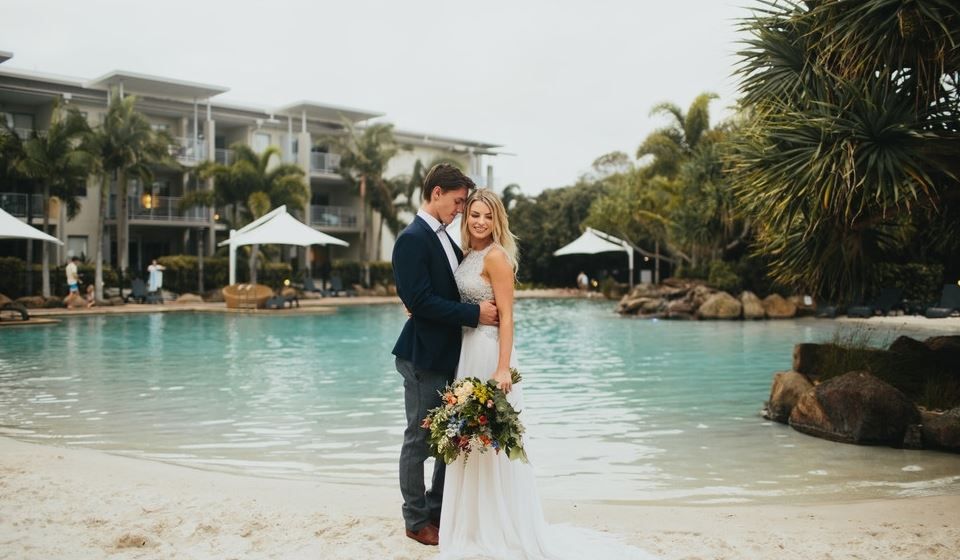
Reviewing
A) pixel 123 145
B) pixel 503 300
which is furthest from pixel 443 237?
pixel 123 145

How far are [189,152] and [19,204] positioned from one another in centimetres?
721

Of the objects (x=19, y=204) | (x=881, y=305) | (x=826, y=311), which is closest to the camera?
(x=881, y=305)

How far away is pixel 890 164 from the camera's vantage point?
791 cm

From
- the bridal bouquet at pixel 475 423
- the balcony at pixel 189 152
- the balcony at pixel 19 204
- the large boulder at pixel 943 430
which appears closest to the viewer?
the bridal bouquet at pixel 475 423

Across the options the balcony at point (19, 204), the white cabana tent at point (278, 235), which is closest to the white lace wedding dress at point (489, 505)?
the white cabana tent at point (278, 235)

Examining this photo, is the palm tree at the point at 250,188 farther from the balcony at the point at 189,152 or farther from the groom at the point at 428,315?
the groom at the point at 428,315

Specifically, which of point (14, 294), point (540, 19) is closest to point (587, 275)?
point (540, 19)

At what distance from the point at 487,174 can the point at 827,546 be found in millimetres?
46867

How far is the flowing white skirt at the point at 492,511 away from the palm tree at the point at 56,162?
26.3 m

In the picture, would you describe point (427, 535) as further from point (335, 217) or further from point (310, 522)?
point (335, 217)

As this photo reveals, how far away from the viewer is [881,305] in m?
22.9

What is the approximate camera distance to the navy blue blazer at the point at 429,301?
4133 mm

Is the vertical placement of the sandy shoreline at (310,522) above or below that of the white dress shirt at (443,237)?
below

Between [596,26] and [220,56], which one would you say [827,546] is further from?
[220,56]
